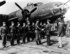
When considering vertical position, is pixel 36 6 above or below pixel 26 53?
above


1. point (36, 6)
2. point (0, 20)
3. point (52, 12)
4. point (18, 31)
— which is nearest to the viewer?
point (18, 31)

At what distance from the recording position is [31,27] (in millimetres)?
15328

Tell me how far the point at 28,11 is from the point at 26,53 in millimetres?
9015

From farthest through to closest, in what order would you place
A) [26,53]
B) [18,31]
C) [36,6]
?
[36,6] → [18,31] → [26,53]

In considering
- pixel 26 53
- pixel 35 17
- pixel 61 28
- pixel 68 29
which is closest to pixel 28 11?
pixel 35 17

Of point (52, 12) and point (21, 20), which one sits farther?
point (21, 20)

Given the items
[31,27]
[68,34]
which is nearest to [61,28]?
[31,27]

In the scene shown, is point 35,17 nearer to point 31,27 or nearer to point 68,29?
point 31,27

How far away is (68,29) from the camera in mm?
17641

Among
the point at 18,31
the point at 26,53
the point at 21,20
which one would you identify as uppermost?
the point at 21,20

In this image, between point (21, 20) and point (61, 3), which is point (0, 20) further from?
point (61, 3)

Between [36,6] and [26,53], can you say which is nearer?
[26,53]

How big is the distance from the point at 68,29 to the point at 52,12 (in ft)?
10.8

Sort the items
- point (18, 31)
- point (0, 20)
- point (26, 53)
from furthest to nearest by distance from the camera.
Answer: point (0, 20)
point (18, 31)
point (26, 53)
